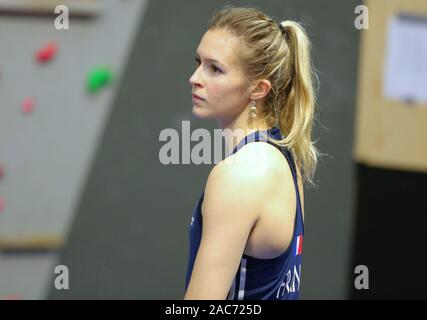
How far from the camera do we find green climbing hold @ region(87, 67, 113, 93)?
13.6ft

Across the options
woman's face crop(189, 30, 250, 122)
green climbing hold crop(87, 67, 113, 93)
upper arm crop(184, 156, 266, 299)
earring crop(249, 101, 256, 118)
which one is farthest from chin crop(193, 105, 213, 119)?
green climbing hold crop(87, 67, 113, 93)

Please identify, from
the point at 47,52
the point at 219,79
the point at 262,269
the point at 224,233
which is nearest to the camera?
the point at 224,233

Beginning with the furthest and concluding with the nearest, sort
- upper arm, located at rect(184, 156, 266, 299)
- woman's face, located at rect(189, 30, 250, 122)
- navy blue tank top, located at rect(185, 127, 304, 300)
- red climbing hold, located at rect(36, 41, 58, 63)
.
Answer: red climbing hold, located at rect(36, 41, 58, 63), woman's face, located at rect(189, 30, 250, 122), navy blue tank top, located at rect(185, 127, 304, 300), upper arm, located at rect(184, 156, 266, 299)

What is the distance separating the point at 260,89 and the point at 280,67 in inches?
3.4

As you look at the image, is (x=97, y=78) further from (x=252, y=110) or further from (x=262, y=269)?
(x=262, y=269)

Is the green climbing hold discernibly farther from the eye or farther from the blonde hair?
the eye

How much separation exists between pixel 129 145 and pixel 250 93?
8.03ft

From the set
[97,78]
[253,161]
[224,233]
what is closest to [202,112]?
[253,161]

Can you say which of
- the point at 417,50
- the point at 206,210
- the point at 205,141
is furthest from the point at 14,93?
the point at 206,210

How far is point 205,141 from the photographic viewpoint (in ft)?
13.9

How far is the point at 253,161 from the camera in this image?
5.50ft

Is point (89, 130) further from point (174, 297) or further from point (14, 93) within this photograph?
point (174, 297)

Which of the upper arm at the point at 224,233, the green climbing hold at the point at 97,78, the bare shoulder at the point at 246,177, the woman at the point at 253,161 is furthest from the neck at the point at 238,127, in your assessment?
the green climbing hold at the point at 97,78

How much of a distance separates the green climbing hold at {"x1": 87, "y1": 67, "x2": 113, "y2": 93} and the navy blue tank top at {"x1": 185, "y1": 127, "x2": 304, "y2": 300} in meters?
2.49
